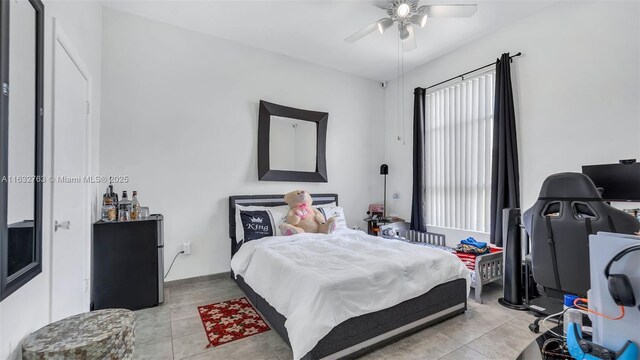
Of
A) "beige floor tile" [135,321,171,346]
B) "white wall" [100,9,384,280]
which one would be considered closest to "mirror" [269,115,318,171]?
"white wall" [100,9,384,280]

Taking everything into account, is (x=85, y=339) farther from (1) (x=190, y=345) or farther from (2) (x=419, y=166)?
(2) (x=419, y=166)

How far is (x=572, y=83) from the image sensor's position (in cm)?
283

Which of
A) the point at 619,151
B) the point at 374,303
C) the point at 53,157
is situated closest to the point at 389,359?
the point at 374,303

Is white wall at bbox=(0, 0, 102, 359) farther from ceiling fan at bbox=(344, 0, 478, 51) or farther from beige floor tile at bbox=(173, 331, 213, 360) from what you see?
ceiling fan at bbox=(344, 0, 478, 51)

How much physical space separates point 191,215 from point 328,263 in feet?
6.61

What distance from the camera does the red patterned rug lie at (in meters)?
2.16

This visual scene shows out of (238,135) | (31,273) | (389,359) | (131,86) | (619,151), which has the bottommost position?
(389,359)

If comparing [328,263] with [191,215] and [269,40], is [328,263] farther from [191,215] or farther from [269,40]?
[269,40]

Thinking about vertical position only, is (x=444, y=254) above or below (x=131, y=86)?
below

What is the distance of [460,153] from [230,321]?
3.57 metres

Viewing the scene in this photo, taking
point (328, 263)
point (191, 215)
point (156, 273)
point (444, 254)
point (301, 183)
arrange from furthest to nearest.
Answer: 1. point (301, 183)
2. point (191, 215)
3. point (156, 273)
4. point (444, 254)
5. point (328, 263)

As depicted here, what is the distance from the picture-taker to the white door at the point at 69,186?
1.72 m

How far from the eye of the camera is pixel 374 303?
1.89 m

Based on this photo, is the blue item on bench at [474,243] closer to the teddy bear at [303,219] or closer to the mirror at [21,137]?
the teddy bear at [303,219]
